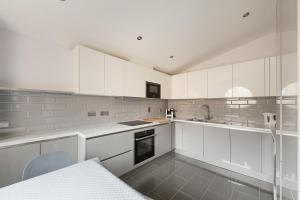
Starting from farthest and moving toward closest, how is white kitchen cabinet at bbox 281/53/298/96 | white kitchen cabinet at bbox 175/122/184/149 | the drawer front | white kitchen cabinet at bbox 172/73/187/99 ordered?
1. white kitchen cabinet at bbox 172/73/187/99
2. white kitchen cabinet at bbox 175/122/184/149
3. the drawer front
4. white kitchen cabinet at bbox 281/53/298/96

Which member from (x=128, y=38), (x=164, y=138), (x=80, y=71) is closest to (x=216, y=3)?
(x=128, y=38)

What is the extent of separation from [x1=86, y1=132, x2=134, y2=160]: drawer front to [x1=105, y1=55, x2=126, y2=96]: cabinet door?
2.39 feet

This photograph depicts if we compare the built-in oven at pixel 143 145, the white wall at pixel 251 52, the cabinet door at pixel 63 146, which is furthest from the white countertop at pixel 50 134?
the white wall at pixel 251 52

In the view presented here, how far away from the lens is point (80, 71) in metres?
1.81

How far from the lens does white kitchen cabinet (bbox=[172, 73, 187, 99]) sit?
122 inches

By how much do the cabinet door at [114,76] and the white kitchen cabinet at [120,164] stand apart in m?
1.02

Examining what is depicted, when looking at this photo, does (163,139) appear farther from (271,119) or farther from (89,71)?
(89,71)

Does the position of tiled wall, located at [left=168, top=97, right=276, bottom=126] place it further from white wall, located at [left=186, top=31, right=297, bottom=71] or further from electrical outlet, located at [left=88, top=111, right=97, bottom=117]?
electrical outlet, located at [left=88, top=111, right=97, bottom=117]

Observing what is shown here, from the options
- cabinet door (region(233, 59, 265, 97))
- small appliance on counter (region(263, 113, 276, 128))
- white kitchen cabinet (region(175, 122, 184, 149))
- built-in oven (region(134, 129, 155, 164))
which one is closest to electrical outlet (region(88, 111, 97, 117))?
built-in oven (region(134, 129, 155, 164))

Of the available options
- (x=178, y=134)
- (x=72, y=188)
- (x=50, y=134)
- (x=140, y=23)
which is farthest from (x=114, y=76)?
(x=178, y=134)

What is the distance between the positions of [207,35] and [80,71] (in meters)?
2.17

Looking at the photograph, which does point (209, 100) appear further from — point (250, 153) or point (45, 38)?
point (45, 38)

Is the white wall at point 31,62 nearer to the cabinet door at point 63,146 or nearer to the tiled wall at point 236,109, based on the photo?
the cabinet door at point 63,146

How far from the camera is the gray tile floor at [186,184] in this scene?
166 cm
